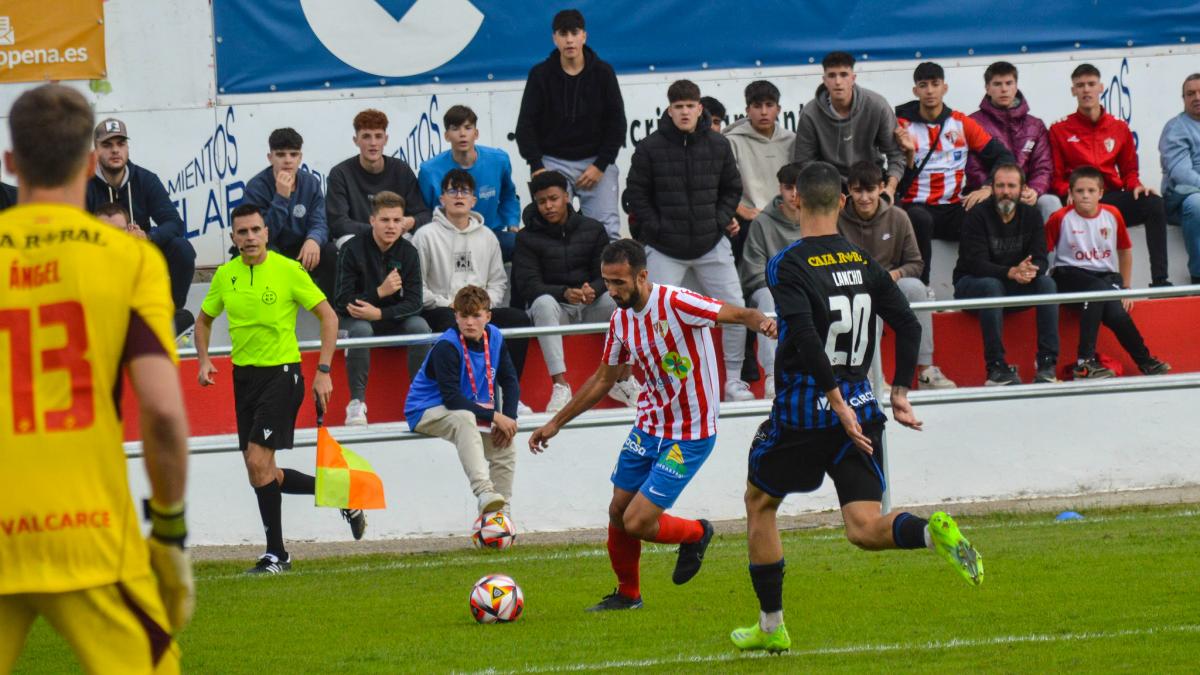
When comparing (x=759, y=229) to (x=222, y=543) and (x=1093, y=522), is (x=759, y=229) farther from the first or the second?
(x=222, y=543)

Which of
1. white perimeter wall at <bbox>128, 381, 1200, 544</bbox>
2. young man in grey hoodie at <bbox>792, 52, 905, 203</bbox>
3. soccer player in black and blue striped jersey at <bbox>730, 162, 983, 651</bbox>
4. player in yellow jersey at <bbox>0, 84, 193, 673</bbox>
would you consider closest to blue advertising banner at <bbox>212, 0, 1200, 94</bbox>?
young man in grey hoodie at <bbox>792, 52, 905, 203</bbox>

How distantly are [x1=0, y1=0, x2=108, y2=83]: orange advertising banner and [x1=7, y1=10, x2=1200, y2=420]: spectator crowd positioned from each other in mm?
2165

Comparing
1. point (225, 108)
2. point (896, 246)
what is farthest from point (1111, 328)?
point (225, 108)

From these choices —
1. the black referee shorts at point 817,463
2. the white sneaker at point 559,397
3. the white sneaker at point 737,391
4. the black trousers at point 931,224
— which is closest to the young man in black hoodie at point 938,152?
the black trousers at point 931,224

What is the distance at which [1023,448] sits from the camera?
12.3 metres

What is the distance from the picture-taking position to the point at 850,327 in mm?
6605

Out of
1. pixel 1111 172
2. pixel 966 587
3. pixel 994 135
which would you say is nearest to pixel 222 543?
pixel 966 587

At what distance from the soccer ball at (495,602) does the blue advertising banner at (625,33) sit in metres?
7.95

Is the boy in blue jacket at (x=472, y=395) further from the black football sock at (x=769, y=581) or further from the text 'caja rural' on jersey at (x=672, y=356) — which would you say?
the black football sock at (x=769, y=581)

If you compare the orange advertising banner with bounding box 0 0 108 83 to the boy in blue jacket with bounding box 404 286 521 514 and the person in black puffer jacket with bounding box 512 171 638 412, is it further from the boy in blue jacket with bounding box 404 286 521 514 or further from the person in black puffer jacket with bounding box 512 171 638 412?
the boy in blue jacket with bounding box 404 286 521 514

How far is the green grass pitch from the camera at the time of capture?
671 centimetres

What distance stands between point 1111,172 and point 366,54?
6.99 meters

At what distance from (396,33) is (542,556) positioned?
6.41 metres

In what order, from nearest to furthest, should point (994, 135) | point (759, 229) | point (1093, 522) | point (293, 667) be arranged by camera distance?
point (293, 667), point (1093, 522), point (759, 229), point (994, 135)
